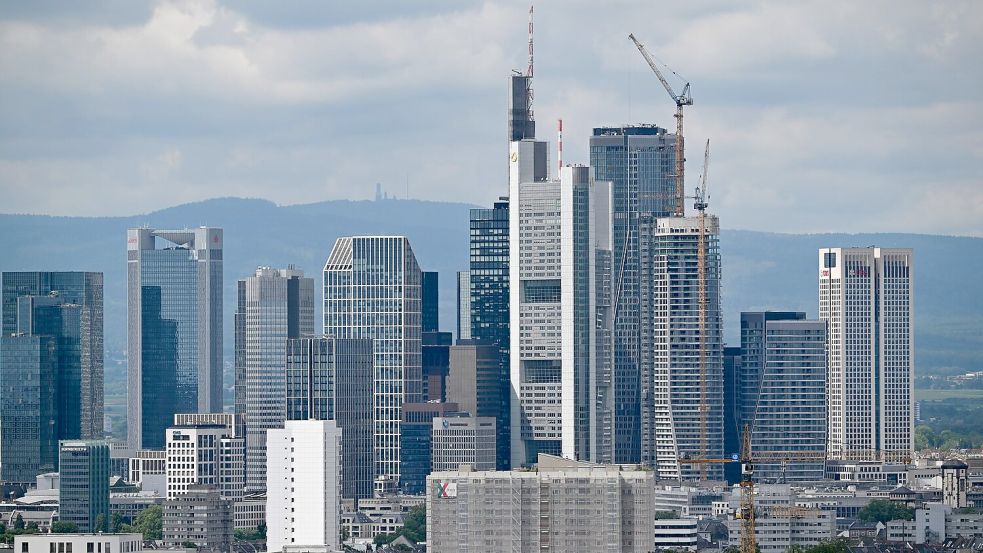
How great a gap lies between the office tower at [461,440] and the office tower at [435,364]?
31.2 ft

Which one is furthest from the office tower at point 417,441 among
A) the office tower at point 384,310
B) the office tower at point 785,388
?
the office tower at point 785,388

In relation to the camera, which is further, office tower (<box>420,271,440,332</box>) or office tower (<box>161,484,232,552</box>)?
office tower (<box>420,271,440,332</box>)

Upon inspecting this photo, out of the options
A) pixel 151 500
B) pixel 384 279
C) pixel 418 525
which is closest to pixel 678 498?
pixel 418 525

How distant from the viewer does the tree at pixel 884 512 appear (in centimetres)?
A: 15488

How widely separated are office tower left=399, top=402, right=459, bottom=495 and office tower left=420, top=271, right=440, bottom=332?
10633 millimetres

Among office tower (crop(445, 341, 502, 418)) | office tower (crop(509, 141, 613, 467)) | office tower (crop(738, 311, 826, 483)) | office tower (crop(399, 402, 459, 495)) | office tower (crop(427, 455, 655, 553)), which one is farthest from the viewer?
office tower (crop(738, 311, 826, 483))

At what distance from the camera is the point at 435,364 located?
188625 millimetres

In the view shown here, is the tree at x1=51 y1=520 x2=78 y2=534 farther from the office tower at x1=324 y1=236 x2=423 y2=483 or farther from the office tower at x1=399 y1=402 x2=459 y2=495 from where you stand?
the office tower at x1=324 y1=236 x2=423 y2=483

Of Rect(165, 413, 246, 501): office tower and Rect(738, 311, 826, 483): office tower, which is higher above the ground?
Rect(738, 311, 826, 483): office tower

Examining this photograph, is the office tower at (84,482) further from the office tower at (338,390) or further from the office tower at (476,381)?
the office tower at (476,381)

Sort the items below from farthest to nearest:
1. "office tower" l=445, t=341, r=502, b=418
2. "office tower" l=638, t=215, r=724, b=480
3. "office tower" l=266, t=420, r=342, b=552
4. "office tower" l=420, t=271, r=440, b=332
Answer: "office tower" l=420, t=271, r=440, b=332
"office tower" l=638, t=215, r=724, b=480
"office tower" l=445, t=341, r=502, b=418
"office tower" l=266, t=420, r=342, b=552

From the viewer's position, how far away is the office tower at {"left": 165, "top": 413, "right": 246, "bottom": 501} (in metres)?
168

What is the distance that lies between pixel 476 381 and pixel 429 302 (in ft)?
51.6

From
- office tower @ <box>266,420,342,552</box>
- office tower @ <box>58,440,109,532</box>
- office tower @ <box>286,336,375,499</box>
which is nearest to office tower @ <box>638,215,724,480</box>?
office tower @ <box>286,336,375,499</box>
